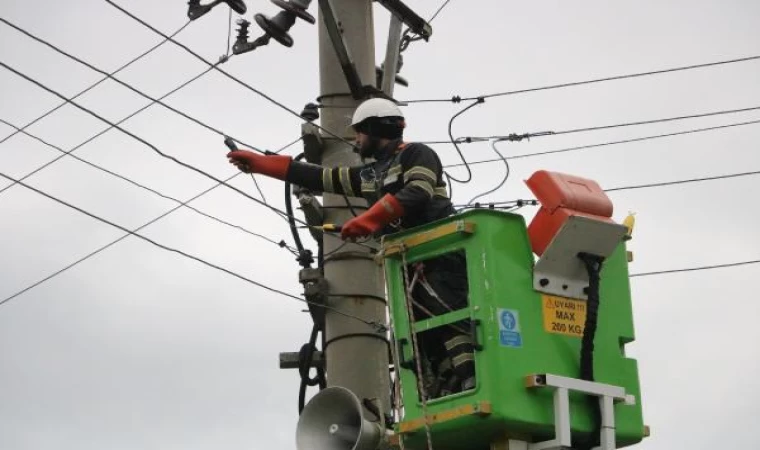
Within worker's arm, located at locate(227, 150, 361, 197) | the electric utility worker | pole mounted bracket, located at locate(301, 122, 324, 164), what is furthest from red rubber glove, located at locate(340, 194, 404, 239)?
pole mounted bracket, located at locate(301, 122, 324, 164)

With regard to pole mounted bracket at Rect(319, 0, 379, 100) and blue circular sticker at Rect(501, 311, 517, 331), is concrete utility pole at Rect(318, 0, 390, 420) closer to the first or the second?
pole mounted bracket at Rect(319, 0, 379, 100)

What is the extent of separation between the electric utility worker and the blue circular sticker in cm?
28

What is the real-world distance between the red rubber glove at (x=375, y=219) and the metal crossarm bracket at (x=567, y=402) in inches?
54.1

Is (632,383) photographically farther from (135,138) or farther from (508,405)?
(135,138)

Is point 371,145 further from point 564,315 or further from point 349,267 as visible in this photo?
point 564,315

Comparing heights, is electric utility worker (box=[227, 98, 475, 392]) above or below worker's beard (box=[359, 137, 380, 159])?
below

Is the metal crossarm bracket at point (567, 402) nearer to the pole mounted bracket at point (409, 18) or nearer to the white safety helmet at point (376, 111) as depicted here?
the white safety helmet at point (376, 111)

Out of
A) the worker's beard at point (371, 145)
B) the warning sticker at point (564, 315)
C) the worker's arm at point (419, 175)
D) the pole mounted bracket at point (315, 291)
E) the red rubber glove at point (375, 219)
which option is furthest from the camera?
the pole mounted bracket at point (315, 291)

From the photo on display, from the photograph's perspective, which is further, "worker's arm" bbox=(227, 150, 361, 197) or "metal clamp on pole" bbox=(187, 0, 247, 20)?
"metal clamp on pole" bbox=(187, 0, 247, 20)

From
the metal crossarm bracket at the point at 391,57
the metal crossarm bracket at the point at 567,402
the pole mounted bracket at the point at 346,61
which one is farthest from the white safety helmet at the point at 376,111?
the metal crossarm bracket at the point at 567,402

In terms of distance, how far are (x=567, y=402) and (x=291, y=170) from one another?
2.98m

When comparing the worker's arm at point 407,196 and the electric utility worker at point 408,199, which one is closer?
the electric utility worker at point 408,199

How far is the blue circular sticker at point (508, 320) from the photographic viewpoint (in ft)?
35.8

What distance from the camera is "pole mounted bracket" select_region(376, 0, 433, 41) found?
14531mm
